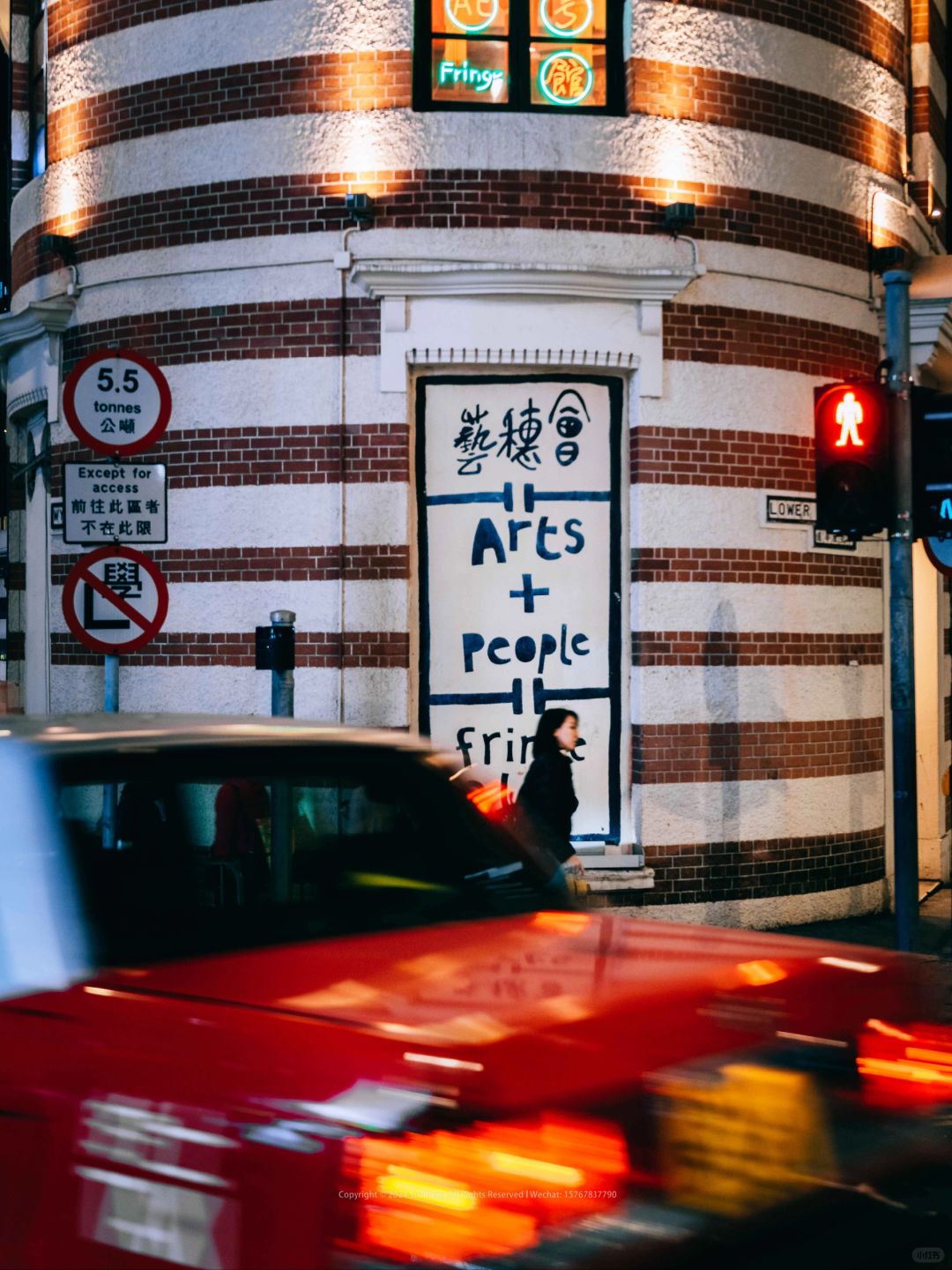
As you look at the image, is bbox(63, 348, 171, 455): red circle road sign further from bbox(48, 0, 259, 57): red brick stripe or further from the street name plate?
the street name plate

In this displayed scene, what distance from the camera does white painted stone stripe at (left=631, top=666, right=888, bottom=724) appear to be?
10.7m

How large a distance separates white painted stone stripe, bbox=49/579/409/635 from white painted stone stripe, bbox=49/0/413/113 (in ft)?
12.4

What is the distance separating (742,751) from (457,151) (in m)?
4.74

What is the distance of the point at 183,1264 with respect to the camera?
2391mm

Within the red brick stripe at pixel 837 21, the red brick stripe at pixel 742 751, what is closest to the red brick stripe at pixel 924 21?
the red brick stripe at pixel 837 21

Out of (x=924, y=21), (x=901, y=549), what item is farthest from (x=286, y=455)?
(x=924, y=21)

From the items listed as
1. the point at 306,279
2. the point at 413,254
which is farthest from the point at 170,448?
the point at 413,254

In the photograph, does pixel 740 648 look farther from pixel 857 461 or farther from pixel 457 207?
pixel 457 207

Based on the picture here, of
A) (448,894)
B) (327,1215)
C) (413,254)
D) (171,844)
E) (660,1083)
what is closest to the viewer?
(327,1215)

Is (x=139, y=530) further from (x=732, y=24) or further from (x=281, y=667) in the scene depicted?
(x=732, y=24)

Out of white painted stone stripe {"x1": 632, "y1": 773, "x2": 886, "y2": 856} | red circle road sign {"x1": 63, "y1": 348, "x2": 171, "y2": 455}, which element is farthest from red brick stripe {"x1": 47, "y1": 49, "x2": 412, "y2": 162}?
white painted stone stripe {"x1": 632, "y1": 773, "x2": 886, "y2": 856}

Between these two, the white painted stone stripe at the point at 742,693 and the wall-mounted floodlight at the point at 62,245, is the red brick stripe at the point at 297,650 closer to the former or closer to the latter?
the white painted stone stripe at the point at 742,693

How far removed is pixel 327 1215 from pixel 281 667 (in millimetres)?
6919

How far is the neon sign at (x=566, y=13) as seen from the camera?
11094mm
